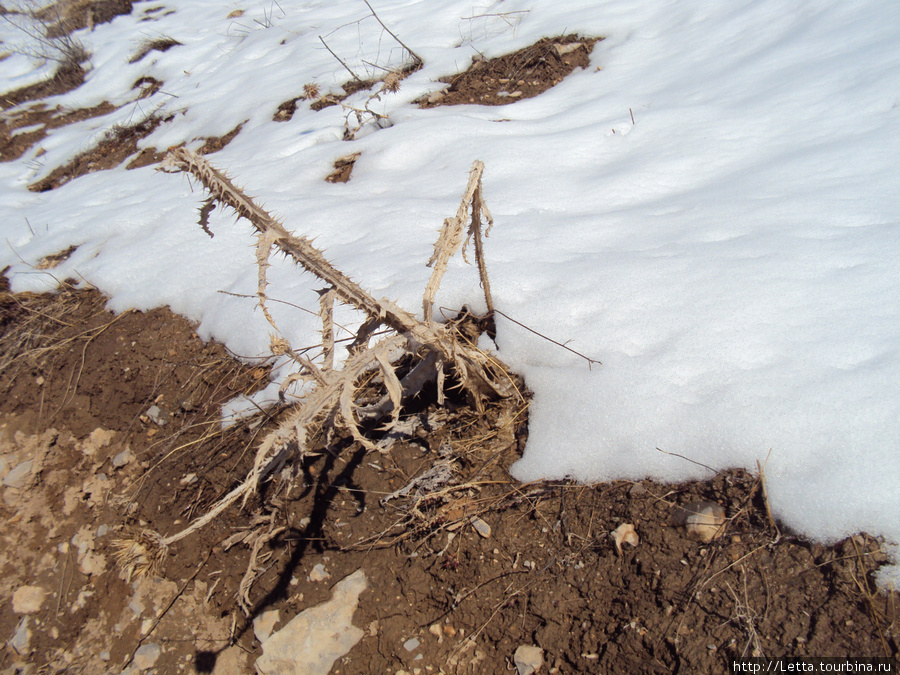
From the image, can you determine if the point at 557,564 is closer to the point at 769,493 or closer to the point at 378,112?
the point at 769,493

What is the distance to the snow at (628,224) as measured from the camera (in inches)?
53.7

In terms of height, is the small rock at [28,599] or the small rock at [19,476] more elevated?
the small rock at [19,476]

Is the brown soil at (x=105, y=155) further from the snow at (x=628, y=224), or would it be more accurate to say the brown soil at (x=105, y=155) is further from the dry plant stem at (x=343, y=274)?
the dry plant stem at (x=343, y=274)

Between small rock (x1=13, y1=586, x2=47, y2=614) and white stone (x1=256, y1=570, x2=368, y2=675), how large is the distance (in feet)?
3.22

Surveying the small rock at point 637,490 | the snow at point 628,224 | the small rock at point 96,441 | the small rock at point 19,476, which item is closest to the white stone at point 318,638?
the snow at point 628,224

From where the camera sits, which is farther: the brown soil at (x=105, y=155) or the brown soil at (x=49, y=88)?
the brown soil at (x=49, y=88)

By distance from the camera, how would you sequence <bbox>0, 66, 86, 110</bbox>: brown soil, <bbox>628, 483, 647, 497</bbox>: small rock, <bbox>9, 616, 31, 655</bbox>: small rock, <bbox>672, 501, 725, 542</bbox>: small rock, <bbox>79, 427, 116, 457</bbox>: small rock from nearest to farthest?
1. <bbox>672, 501, 725, 542</bbox>: small rock
2. <bbox>628, 483, 647, 497</bbox>: small rock
3. <bbox>9, 616, 31, 655</bbox>: small rock
4. <bbox>79, 427, 116, 457</bbox>: small rock
5. <bbox>0, 66, 86, 110</bbox>: brown soil

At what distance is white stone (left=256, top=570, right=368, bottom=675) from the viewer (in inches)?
55.6

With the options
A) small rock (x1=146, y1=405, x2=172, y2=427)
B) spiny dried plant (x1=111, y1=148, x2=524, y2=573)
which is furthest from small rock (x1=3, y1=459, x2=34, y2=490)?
spiny dried plant (x1=111, y1=148, x2=524, y2=573)

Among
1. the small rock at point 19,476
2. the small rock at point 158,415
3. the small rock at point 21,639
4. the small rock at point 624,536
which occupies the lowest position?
the small rock at point 21,639

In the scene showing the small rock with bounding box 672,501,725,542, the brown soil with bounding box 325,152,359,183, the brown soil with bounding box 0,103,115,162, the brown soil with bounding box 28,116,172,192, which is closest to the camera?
the small rock with bounding box 672,501,725,542

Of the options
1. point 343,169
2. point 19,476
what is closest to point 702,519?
point 19,476

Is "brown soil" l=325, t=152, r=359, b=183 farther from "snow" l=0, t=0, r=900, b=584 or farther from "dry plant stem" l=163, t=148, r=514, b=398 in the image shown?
"dry plant stem" l=163, t=148, r=514, b=398

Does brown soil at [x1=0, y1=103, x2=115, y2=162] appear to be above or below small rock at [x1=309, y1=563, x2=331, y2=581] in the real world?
above
